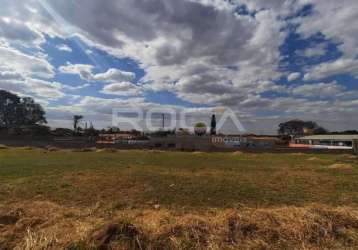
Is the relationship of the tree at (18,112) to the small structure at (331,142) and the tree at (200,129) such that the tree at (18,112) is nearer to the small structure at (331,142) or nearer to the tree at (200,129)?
the tree at (200,129)

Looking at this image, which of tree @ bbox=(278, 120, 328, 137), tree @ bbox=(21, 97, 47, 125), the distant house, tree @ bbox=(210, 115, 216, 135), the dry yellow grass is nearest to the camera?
the dry yellow grass

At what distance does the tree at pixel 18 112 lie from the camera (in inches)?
3570

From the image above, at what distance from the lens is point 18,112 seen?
307ft

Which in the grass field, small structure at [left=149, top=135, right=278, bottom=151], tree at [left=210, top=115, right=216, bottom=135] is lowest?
the grass field

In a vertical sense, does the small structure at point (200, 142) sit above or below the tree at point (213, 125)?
below

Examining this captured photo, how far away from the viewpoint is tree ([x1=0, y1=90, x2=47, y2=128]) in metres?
90.7

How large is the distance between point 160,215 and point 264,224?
7.50 feet

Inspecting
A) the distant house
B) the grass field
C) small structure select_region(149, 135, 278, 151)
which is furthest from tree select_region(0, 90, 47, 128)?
the grass field

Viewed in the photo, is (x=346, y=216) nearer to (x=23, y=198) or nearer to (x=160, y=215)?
(x=160, y=215)

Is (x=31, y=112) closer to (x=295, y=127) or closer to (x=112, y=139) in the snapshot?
(x=112, y=139)

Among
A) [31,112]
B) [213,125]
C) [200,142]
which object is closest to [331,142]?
[200,142]

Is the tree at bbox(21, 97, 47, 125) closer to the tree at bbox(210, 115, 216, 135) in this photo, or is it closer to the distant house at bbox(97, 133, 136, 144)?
the distant house at bbox(97, 133, 136, 144)

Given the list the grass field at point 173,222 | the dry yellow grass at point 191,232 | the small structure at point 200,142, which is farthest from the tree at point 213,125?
the dry yellow grass at point 191,232

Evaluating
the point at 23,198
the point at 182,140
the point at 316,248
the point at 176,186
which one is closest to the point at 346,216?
the point at 316,248
